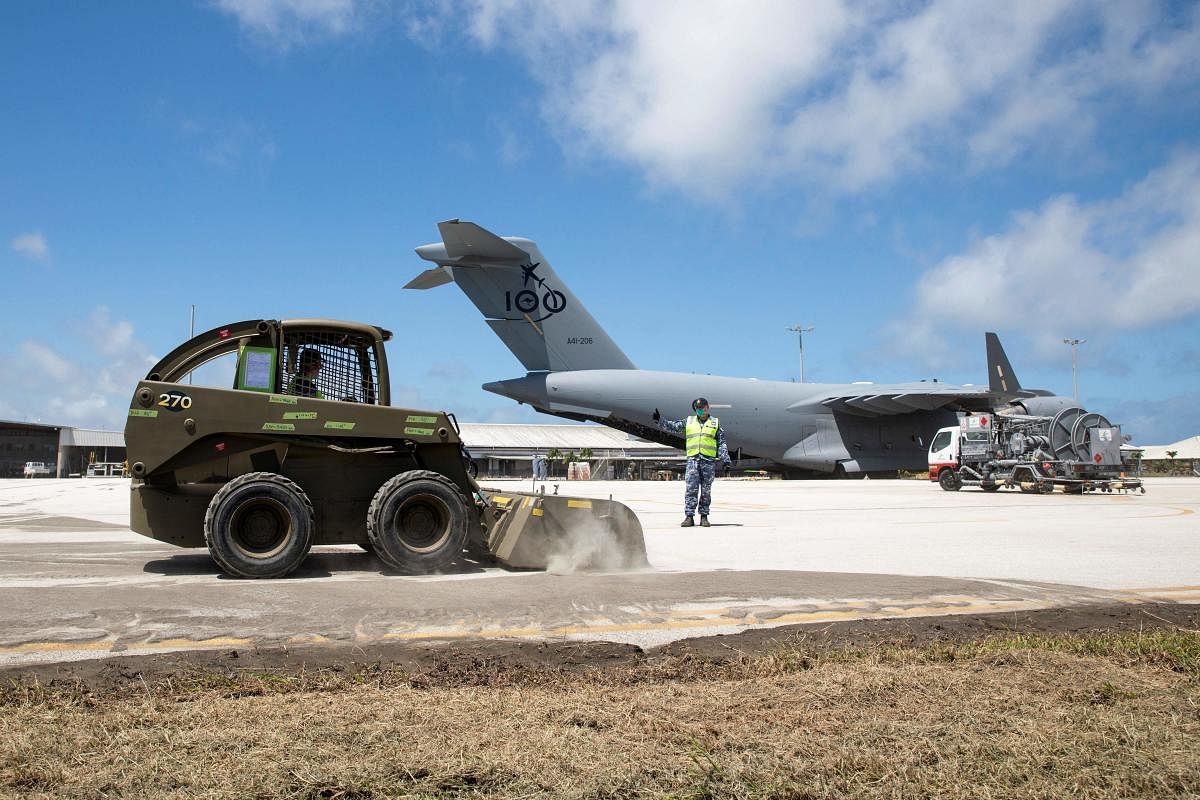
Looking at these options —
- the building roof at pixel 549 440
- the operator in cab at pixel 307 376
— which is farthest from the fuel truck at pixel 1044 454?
the building roof at pixel 549 440

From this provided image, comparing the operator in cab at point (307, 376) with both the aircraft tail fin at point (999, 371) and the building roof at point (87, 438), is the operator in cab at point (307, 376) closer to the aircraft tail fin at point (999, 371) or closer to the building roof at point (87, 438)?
the aircraft tail fin at point (999, 371)

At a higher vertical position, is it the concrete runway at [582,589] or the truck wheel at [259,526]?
the truck wheel at [259,526]

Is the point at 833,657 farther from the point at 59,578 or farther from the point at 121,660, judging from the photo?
the point at 59,578

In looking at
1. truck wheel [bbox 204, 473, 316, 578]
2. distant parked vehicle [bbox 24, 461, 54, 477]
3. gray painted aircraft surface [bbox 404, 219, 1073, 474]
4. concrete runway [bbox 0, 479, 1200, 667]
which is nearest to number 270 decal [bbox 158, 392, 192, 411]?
truck wheel [bbox 204, 473, 316, 578]

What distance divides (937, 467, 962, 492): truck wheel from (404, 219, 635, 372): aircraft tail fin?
1122 centimetres

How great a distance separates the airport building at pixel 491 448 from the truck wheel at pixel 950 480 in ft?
160

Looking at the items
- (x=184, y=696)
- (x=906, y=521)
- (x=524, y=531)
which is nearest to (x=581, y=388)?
(x=906, y=521)

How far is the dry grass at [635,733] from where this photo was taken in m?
2.44

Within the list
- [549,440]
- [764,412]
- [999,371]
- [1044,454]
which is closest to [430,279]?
[764,412]

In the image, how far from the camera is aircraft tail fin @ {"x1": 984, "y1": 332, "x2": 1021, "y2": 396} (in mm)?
31531

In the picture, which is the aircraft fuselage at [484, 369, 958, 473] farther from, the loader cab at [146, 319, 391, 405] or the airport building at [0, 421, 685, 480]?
the airport building at [0, 421, 685, 480]

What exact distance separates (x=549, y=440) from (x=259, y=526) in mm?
75963

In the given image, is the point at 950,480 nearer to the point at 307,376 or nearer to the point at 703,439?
the point at 703,439

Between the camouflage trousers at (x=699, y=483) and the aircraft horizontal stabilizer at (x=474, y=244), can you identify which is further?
the aircraft horizontal stabilizer at (x=474, y=244)
